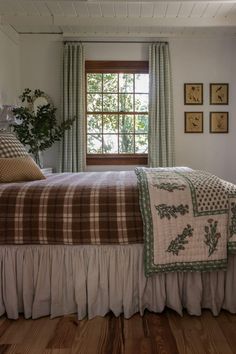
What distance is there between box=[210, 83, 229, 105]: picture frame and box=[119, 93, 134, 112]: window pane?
112 centimetres

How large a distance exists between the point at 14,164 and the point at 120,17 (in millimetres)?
2551

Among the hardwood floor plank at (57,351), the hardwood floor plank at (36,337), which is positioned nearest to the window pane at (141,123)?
the hardwood floor plank at (36,337)

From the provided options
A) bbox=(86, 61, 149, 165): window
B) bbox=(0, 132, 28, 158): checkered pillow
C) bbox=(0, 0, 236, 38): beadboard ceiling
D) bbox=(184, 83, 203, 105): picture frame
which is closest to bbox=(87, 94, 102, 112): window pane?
bbox=(86, 61, 149, 165): window

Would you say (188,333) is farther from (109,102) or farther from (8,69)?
(8,69)

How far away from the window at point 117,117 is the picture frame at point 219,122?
3.01ft

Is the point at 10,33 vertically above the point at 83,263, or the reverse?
the point at 10,33

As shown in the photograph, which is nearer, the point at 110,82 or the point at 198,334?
the point at 198,334

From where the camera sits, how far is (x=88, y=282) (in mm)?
1684

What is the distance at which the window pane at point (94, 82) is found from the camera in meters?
4.34

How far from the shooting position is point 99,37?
418 cm

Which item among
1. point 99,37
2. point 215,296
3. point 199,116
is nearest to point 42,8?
point 99,37

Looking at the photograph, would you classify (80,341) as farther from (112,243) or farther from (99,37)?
(99,37)

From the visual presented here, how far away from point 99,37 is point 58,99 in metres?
1.00

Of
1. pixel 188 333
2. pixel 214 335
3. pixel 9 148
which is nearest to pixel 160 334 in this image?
pixel 188 333
